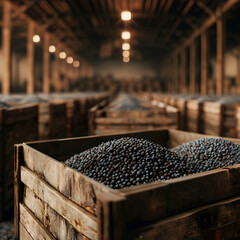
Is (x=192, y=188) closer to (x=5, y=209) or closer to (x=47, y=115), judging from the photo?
(x=5, y=209)

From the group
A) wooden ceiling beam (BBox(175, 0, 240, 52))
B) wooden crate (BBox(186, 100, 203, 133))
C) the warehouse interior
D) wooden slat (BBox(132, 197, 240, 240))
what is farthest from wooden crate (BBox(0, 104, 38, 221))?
wooden ceiling beam (BBox(175, 0, 240, 52))

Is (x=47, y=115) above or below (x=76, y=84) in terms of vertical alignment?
below

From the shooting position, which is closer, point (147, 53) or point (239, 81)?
point (239, 81)

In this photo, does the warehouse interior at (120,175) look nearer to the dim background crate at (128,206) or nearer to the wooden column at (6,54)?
the dim background crate at (128,206)

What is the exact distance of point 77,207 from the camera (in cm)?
144

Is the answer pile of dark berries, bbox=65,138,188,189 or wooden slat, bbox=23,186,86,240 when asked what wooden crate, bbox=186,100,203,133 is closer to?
pile of dark berries, bbox=65,138,188,189

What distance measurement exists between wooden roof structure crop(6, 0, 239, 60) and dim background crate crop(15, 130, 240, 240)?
32.3 ft

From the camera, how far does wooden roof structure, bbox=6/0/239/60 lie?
44.0 feet

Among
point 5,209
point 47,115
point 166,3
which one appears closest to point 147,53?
point 166,3

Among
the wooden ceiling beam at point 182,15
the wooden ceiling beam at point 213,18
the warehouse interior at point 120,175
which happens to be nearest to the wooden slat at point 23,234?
the warehouse interior at point 120,175

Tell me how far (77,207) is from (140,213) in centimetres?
37

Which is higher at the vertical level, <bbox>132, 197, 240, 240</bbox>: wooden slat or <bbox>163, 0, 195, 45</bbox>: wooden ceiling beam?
<bbox>163, 0, 195, 45</bbox>: wooden ceiling beam

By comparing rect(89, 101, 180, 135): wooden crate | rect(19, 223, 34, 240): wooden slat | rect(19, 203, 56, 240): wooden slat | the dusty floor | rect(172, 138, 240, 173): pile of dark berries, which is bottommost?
the dusty floor

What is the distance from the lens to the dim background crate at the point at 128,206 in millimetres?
1189
